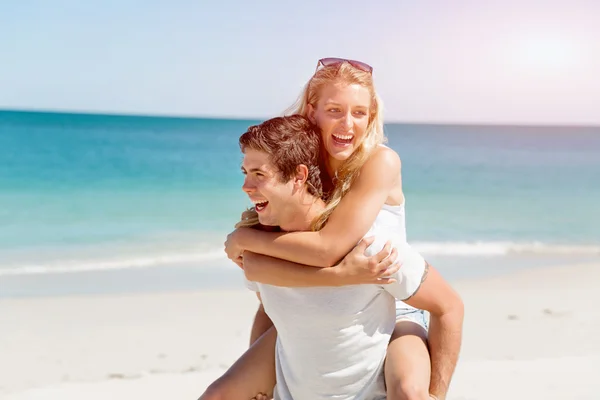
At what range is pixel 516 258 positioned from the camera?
504 inches

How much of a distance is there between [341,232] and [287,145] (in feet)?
1.32

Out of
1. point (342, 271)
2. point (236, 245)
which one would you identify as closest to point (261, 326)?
point (236, 245)

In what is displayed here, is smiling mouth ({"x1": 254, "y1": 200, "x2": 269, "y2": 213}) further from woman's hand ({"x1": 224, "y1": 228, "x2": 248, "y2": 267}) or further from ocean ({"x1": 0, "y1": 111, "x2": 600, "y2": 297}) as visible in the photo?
ocean ({"x1": 0, "y1": 111, "x2": 600, "y2": 297})

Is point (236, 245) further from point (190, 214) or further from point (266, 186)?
point (190, 214)

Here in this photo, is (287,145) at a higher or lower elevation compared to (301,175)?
higher

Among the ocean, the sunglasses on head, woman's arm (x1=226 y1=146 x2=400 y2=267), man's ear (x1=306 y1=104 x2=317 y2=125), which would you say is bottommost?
the ocean

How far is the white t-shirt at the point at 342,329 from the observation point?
3039mm

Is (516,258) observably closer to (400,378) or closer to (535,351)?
(535,351)

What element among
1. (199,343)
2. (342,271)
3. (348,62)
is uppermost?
(348,62)

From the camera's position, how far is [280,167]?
3.00 metres

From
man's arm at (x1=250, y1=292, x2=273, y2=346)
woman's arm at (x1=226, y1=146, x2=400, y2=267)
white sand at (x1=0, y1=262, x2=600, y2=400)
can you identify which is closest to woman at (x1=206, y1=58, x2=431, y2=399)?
woman's arm at (x1=226, y1=146, x2=400, y2=267)

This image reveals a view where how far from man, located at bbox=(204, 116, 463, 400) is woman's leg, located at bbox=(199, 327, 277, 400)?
8.9 inches

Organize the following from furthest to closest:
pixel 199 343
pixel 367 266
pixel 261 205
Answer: pixel 199 343 → pixel 261 205 → pixel 367 266

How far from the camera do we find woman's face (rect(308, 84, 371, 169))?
10.9 ft
